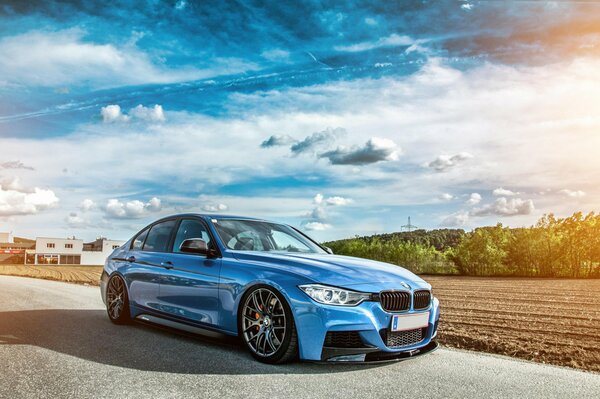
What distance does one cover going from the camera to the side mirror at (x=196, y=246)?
20.6 feet

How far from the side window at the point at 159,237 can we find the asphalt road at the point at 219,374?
3.93 feet

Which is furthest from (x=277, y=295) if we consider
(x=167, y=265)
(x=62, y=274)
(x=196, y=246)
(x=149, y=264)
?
(x=62, y=274)

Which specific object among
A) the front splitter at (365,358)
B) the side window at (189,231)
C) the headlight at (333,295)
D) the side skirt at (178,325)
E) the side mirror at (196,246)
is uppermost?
the side window at (189,231)

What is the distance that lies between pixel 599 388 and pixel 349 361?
2337 millimetres

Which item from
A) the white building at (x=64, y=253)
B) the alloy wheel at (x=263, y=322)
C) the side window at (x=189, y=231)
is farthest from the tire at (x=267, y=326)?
the white building at (x=64, y=253)

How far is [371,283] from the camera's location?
5340 millimetres

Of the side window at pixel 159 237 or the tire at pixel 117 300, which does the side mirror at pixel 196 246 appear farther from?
the tire at pixel 117 300

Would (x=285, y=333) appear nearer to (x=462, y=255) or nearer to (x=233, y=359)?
(x=233, y=359)

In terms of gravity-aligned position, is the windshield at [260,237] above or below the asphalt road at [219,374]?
above

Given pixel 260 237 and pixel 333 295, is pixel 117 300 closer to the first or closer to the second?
pixel 260 237

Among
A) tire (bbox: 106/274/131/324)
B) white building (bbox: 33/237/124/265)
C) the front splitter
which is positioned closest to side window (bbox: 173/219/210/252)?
tire (bbox: 106/274/131/324)

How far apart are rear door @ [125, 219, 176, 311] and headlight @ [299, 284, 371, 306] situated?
2.61m

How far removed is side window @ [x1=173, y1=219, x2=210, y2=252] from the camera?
22.7 feet

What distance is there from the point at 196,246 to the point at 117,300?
2.58m
